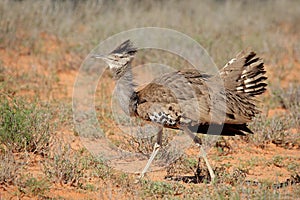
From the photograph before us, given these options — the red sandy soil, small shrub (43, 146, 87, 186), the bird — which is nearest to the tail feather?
the bird

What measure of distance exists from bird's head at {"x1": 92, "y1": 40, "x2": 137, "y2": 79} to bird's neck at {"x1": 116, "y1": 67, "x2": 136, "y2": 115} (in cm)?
6

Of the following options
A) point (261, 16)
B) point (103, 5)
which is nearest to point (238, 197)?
point (103, 5)

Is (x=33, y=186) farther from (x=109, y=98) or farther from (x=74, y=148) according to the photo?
(x=109, y=98)

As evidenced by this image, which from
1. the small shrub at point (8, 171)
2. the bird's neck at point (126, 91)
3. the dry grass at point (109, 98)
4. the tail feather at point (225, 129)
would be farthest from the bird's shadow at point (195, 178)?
the small shrub at point (8, 171)

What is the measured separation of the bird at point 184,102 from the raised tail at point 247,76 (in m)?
0.11

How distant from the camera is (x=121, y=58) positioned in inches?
215

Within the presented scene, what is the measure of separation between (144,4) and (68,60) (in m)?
4.32

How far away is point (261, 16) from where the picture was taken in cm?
1330

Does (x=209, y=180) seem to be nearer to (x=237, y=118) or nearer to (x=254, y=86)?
(x=237, y=118)

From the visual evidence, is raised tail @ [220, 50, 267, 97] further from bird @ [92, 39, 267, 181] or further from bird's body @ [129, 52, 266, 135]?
bird's body @ [129, 52, 266, 135]

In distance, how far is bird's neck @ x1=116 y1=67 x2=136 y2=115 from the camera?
5.26 metres

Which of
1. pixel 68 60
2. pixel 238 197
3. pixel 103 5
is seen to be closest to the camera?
pixel 238 197

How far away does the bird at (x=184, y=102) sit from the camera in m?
5.00

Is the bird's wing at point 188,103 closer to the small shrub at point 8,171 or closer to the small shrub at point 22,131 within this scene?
the small shrub at point 22,131
